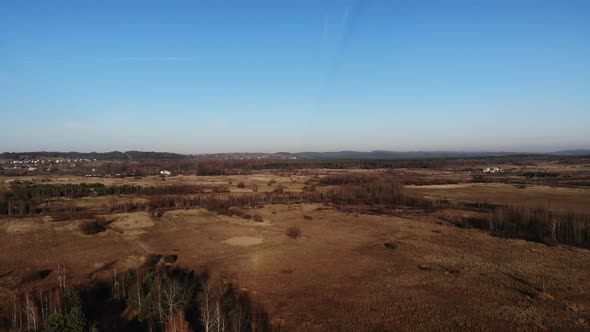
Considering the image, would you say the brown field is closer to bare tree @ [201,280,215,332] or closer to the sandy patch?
the sandy patch

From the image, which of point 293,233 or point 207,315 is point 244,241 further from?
point 207,315

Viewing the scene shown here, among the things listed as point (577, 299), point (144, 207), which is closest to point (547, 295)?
point (577, 299)

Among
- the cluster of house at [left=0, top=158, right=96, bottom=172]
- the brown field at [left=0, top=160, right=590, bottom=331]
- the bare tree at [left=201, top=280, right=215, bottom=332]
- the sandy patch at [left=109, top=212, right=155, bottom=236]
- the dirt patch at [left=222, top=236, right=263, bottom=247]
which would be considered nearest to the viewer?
the bare tree at [left=201, top=280, right=215, bottom=332]

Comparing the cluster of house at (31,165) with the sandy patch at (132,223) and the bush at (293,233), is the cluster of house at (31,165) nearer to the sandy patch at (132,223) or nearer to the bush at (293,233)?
the sandy patch at (132,223)

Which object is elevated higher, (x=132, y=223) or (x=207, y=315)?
(x=207, y=315)

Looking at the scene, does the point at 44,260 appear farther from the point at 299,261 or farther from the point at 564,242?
the point at 564,242

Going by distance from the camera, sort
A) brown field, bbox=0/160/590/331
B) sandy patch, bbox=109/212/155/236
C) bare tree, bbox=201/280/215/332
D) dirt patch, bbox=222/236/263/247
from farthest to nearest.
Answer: sandy patch, bbox=109/212/155/236 → dirt patch, bbox=222/236/263/247 → brown field, bbox=0/160/590/331 → bare tree, bbox=201/280/215/332

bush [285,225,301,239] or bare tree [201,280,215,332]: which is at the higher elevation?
bare tree [201,280,215,332]

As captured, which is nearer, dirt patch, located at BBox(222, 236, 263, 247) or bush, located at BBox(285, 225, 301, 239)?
A: dirt patch, located at BBox(222, 236, 263, 247)

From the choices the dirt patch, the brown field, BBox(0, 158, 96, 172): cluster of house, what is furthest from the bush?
BBox(0, 158, 96, 172): cluster of house

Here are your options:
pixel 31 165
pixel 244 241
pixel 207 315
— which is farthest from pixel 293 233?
pixel 31 165
